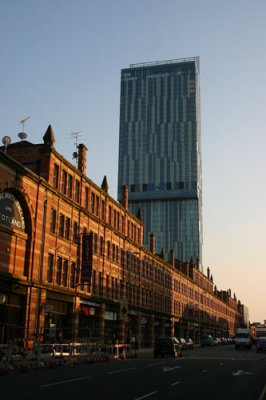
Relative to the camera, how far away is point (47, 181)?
3953 cm

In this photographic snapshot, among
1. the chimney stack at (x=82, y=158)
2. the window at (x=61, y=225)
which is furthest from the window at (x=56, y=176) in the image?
the chimney stack at (x=82, y=158)

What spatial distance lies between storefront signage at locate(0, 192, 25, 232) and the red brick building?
2.8 inches

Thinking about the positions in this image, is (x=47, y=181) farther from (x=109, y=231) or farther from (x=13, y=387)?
(x=13, y=387)

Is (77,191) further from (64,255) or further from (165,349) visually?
(165,349)

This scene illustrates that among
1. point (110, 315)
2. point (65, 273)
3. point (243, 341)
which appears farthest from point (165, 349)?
point (243, 341)

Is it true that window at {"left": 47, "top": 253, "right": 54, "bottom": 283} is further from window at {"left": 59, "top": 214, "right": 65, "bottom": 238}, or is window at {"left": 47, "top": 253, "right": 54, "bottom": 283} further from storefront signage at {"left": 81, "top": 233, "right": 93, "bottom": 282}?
storefront signage at {"left": 81, "top": 233, "right": 93, "bottom": 282}

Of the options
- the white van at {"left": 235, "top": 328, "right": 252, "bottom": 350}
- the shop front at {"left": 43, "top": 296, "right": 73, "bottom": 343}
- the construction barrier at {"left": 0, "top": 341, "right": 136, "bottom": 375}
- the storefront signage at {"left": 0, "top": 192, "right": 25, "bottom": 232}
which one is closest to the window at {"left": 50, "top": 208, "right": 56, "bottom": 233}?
the storefront signage at {"left": 0, "top": 192, "right": 25, "bottom": 232}

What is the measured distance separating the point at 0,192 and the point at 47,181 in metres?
6.62

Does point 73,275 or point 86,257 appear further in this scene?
point 86,257

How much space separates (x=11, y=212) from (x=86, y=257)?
11.6 metres

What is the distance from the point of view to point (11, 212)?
3456cm

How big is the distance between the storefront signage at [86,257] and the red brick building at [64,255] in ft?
0.30

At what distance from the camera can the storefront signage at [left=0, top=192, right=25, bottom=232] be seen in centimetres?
3356

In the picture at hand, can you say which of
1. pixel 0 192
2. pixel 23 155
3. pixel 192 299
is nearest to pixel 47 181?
pixel 23 155
